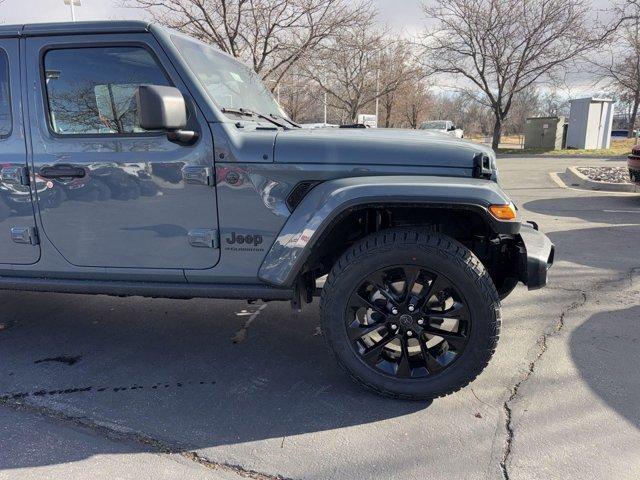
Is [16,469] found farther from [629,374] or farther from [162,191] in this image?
[629,374]

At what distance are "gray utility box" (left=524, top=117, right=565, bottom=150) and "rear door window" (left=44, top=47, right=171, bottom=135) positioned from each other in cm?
2508

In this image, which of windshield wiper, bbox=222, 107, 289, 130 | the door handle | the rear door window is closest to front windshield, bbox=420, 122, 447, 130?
windshield wiper, bbox=222, 107, 289, 130

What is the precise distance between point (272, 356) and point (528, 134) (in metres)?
25.7

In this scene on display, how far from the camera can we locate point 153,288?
114 inches

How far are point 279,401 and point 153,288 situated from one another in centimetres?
100

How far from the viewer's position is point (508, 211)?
98.0 inches

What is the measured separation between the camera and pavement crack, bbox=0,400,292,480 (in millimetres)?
2260

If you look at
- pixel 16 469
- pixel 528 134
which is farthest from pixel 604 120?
pixel 16 469

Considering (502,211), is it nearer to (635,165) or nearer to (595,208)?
(595,208)

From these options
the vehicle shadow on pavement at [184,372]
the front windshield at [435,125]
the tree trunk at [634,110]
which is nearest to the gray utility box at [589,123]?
the front windshield at [435,125]

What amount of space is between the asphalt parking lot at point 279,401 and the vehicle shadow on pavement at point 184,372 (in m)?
0.01

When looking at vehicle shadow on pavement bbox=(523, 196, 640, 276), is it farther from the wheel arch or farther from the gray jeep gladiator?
the wheel arch

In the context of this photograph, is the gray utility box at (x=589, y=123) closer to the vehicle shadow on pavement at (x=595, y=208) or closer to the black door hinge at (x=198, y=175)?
the vehicle shadow on pavement at (x=595, y=208)

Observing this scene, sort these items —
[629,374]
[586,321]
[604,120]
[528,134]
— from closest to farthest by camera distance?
1. [629,374]
2. [586,321]
3. [604,120]
4. [528,134]
